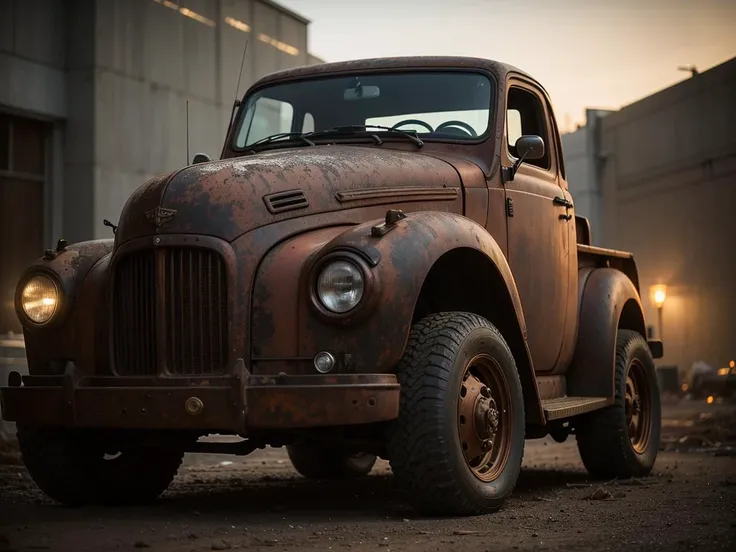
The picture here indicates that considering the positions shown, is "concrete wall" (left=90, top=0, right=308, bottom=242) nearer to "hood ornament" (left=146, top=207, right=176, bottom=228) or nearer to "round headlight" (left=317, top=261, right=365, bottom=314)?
"hood ornament" (left=146, top=207, right=176, bottom=228)

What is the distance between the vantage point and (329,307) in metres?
5.00

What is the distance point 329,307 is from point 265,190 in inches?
28.3

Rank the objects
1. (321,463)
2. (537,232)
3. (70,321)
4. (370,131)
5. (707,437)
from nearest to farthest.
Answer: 1. (70,321)
2. (370,131)
3. (537,232)
4. (321,463)
5. (707,437)

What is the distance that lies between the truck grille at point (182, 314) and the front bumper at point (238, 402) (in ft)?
0.41

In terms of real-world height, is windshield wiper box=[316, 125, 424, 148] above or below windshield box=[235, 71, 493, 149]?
below


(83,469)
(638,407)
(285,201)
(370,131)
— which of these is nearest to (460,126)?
(370,131)

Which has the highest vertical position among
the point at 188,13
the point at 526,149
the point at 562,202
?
the point at 188,13

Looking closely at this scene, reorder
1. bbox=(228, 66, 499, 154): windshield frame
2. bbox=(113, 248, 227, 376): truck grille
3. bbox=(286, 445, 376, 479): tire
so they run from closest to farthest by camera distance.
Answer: bbox=(113, 248, 227, 376): truck grille → bbox=(228, 66, 499, 154): windshield frame → bbox=(286, 445, 376, 479): tire

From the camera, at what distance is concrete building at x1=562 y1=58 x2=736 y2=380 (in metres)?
24.8

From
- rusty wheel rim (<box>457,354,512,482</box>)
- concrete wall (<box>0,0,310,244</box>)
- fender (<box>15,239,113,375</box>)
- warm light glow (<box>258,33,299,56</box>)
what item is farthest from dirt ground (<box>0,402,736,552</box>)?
warm light glow (<box>258,33,299,56</box>)

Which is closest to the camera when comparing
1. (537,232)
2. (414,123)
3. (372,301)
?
(372,301)

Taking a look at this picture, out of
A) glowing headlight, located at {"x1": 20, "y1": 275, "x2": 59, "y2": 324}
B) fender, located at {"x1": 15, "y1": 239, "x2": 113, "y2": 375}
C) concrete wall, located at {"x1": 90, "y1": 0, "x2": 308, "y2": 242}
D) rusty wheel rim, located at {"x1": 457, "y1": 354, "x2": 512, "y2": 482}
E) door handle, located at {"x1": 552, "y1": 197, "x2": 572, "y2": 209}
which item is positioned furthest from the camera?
concrete wall, located at {"x1": 90, "y1": 0, "x2": 308, "y2": 242}

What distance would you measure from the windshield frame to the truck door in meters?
0.15

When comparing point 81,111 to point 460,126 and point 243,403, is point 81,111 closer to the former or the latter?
point 460,126
